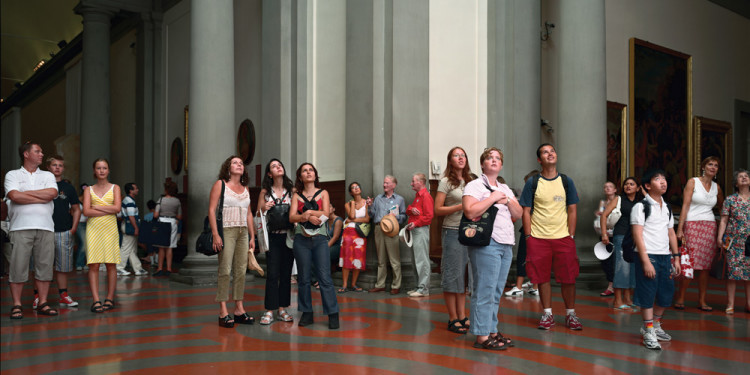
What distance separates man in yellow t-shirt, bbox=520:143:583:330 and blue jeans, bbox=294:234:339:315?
204 centimetres

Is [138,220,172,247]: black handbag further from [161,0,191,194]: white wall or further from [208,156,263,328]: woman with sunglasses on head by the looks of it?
[208,156,263,328]: woman with sunglasses on head

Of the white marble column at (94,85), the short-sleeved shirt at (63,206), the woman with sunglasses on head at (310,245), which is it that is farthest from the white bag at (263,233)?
the white marble column at (94,85)

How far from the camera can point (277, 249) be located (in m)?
6.64

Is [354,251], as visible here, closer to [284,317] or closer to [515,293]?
[515,293]

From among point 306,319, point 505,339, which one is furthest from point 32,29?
point 505,339

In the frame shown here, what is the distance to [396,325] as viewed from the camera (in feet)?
21.2

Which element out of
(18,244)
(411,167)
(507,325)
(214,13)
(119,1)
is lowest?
(507,325)

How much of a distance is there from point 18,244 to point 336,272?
4616mm

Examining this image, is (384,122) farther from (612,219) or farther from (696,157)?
(696,157)

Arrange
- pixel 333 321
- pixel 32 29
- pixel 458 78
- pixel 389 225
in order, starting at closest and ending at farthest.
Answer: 1. pixel 333 321
2. pixel 389 225
3. pixel 458 78
4. pixel 32 29

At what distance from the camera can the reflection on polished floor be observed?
4.68m

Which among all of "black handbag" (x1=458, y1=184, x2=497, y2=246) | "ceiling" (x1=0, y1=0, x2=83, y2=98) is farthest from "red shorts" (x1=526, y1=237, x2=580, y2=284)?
"ceiling" (x1=0, y1=0, x2=83, y2=98)

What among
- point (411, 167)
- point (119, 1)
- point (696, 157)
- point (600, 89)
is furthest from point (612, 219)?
point (119, 1)

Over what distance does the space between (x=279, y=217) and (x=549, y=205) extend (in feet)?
8.96
